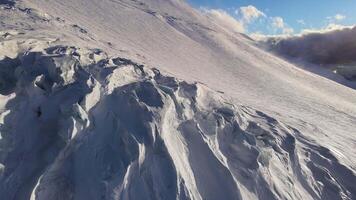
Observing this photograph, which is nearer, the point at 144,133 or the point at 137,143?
the point at 137,143

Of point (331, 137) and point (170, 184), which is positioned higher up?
point (331, 137)

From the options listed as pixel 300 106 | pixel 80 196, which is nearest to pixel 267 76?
pixel 300 106

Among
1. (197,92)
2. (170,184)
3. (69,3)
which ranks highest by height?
(197,92)

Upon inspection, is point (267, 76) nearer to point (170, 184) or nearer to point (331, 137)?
point (331, 137)
